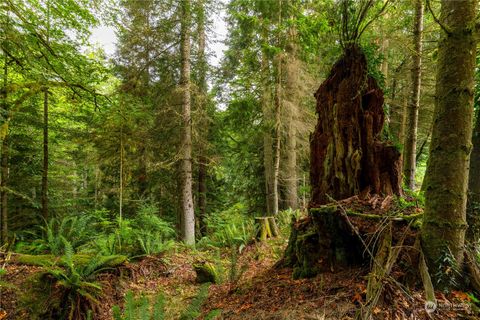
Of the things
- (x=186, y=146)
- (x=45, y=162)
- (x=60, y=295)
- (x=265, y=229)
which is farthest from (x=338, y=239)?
(x=45, y=162)

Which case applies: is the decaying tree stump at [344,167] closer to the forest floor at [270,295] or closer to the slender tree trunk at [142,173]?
the forest floor at [270,295]

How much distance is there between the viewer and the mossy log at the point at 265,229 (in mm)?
6996

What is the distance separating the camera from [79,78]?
6.04m

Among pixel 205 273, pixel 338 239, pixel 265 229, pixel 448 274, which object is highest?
pixel 338 239

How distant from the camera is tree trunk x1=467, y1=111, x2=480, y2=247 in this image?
2459mm

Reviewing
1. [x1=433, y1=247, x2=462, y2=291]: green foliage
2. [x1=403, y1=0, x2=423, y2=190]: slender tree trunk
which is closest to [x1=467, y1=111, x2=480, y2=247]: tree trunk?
[x1=433, y1=247, x2=462, y2=291]: green foliage

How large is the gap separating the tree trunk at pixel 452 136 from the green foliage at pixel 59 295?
422 centimetres

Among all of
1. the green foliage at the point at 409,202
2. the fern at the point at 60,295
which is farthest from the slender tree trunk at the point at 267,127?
the fern at the point at 60,295

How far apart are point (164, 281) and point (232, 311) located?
3.05 m

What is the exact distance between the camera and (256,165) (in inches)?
435

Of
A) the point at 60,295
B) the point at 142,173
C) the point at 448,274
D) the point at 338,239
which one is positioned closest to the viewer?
the point at 448,274

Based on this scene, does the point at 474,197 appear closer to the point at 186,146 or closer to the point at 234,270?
the point at 234,270

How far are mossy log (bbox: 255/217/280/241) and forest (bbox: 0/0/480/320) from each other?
0.05 metres

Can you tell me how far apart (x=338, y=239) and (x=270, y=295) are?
3.22 feet
